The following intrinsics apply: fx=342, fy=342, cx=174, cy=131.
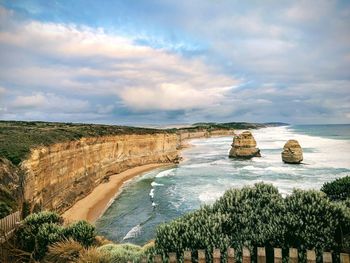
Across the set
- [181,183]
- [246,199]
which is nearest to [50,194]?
[181,183]

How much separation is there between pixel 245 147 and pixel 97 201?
1553 inches

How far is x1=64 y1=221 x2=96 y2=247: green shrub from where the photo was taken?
35.7 feet

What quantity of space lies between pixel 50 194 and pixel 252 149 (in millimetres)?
45785

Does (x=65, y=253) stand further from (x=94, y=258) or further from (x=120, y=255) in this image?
(x=94, y=258)

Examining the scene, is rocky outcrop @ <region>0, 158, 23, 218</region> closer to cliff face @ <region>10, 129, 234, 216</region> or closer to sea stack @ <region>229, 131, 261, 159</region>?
cliff face @ <region>10, 129, 234, 216</region>

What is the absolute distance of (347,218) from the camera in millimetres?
6785

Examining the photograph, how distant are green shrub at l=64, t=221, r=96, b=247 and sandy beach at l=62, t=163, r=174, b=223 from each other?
867 cm

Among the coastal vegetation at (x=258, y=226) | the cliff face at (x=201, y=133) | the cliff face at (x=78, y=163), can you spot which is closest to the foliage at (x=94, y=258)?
the coastal vegetation at (x=258, y=226)

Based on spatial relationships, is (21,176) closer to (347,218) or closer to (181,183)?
(347,218)

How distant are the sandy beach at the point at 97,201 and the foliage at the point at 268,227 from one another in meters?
14.1

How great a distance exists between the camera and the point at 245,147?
2554 inches

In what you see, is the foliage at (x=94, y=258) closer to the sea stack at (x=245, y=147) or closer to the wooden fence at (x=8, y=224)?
the wooden fence at (x=8, y=224)

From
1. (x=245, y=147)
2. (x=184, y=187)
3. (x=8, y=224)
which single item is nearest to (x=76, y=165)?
(x=184, y=187)

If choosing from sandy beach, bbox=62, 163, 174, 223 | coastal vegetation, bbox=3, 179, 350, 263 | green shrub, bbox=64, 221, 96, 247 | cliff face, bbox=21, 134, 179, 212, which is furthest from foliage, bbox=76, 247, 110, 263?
cliff face, bbox=21, 134, 179, 212
